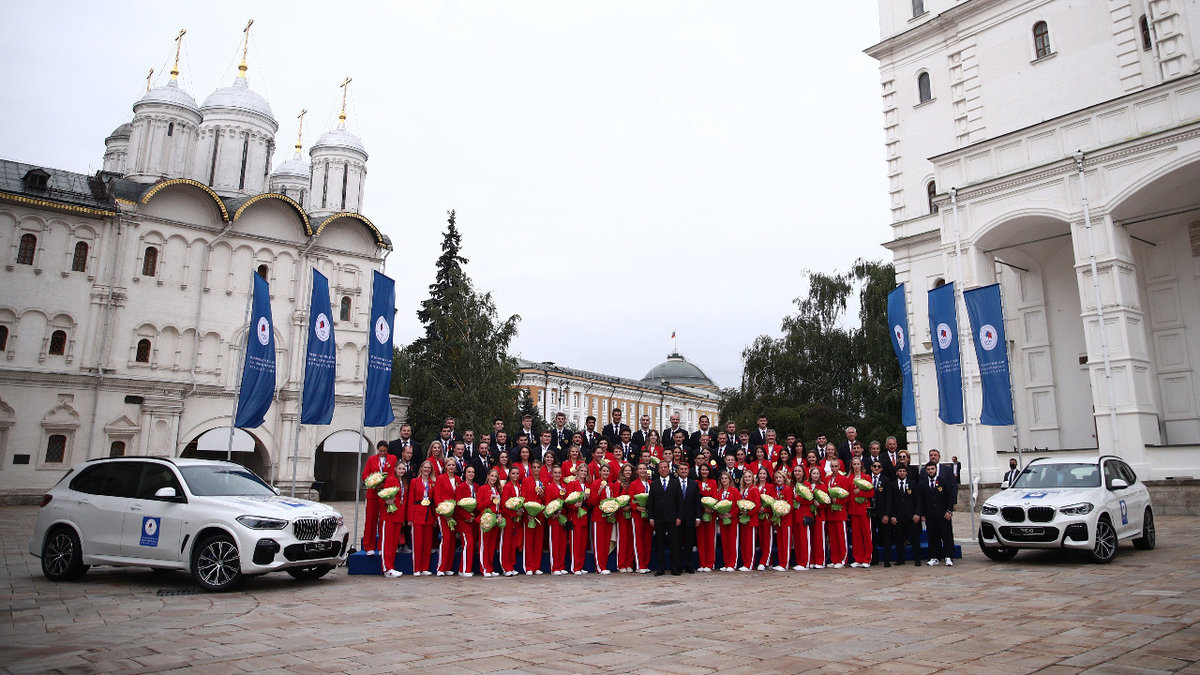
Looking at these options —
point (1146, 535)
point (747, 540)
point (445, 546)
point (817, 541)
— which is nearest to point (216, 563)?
point (445, 546)

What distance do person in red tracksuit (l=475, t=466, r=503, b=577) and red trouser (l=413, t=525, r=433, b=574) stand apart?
2.56 ft

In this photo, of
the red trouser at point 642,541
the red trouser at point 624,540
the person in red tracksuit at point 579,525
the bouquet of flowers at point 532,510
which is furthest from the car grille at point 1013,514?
the bouquet of flowers at point 532,510

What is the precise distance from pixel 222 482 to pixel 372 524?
250 cm

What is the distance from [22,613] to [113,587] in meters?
1.91

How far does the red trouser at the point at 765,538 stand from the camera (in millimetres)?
12133

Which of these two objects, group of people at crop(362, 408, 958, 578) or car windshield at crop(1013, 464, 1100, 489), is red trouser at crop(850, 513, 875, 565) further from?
car windshield at crop(1013, 464, 1100, 489)

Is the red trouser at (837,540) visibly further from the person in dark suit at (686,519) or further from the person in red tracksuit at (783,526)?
Answer: the person in dark suit at (686,519)

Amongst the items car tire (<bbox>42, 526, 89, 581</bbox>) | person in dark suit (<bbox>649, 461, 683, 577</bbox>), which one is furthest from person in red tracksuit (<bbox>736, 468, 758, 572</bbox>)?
car tire (<bbox>42, 526, 89, 581</bbox>)

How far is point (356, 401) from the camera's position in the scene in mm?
37375

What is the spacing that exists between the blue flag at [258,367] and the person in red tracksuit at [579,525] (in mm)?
6806

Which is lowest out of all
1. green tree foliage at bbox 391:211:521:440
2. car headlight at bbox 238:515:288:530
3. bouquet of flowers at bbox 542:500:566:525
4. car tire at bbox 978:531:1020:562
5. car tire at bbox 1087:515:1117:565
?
car tire at bbox 978:531:1020:562

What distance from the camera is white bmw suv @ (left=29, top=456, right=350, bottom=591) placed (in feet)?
30.1

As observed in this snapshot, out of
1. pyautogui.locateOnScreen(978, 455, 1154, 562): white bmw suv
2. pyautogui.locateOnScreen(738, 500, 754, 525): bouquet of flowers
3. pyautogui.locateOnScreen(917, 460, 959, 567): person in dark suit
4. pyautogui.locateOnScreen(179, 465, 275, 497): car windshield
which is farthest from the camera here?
pyautogui.locateOnScreen(917, 460, 959, 567): person in dark suit

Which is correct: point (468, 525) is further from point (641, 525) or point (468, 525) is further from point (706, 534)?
point (706, 534)
